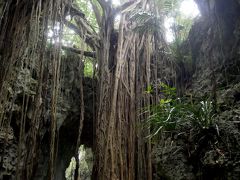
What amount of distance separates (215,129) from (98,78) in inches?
77.7

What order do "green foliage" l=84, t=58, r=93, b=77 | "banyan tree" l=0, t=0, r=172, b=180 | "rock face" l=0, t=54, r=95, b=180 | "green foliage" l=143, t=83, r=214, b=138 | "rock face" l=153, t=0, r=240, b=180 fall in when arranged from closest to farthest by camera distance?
"rock face" l=153, t=0, r=240, b=180 → "banyan tree" l=0, t=0, r=172, b=180 → "green foliage" l=143, t=83, r=214, b=138 → "rock face" l=0, t=54, r=95, b=180 → "green foliage" l=84, t=58, r=93, b=77

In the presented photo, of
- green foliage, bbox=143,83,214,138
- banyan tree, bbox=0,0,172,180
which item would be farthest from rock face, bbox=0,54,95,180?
green foliage, bbox=143,83,214,138

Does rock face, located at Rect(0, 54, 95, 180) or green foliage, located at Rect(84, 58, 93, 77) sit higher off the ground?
green foliage, located at Rect(84, 58, 93, 77)

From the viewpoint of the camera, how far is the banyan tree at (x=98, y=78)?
7.66ft

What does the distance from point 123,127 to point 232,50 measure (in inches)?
61.0

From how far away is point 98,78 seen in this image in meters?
3.91

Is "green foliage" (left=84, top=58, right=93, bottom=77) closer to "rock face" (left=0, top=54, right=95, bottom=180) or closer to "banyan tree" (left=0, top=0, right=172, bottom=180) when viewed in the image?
"rock face" (left=0, top=54, right=95, bottom=180)

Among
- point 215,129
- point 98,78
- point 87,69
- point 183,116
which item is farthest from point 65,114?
point 215,129

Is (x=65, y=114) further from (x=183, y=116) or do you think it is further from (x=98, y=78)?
(x=183, y=116)

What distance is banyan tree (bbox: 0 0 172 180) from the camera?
91.9 inches

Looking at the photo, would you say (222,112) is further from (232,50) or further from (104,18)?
(104,18)

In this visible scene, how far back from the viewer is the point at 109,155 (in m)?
3.18

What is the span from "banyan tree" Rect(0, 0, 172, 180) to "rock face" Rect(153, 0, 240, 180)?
0.56 m

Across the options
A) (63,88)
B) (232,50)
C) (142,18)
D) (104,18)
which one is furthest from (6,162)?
(232,50)
